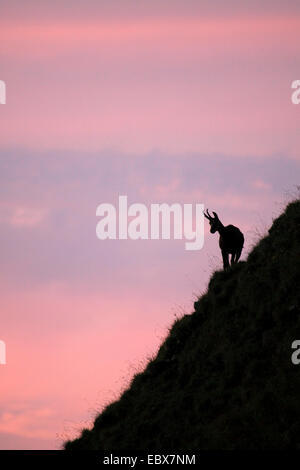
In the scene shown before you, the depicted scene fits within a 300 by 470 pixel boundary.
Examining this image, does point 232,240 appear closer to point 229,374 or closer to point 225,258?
point 225,258

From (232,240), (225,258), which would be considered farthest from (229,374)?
(232,240)

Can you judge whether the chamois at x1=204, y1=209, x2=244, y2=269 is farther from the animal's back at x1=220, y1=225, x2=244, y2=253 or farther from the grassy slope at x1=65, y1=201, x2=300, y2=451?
the grassy slope at x1=65, y1=201, x2=300, y2=451

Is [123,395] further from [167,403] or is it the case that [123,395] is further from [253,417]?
[253,417]

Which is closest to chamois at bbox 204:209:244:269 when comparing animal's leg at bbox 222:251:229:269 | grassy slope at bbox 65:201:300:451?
animal's leg at bbox 222:251:229:269

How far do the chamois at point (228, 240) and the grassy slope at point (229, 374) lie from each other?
1.84 m

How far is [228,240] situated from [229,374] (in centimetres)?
935

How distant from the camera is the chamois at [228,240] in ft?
164

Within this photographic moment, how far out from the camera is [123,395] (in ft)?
155

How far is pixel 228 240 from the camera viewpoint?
50.1 meters

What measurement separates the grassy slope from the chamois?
1843 mm

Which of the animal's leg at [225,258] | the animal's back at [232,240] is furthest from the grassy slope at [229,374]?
the animal's back at [232,240]

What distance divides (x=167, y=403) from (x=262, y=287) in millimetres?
5365

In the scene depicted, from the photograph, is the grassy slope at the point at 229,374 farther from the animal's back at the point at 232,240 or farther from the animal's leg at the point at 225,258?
the animal's back at the point at 232,240
